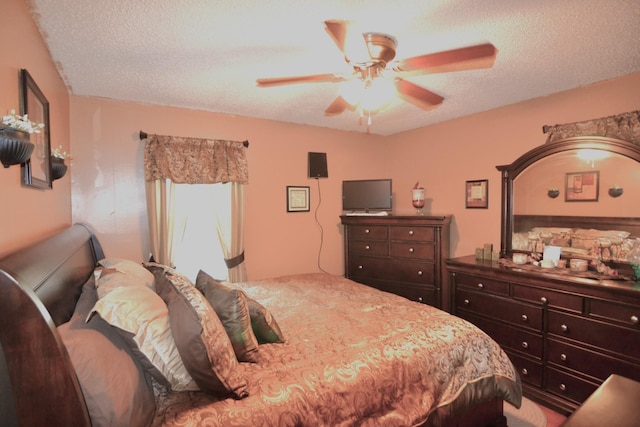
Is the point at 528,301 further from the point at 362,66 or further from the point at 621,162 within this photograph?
the point at 362,66

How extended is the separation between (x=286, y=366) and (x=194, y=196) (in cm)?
229

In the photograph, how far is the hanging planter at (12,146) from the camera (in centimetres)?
109

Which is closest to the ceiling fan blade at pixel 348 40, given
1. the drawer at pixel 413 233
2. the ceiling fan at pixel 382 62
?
the ceiling fan at pixel 382 62

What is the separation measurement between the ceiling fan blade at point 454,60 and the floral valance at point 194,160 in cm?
207

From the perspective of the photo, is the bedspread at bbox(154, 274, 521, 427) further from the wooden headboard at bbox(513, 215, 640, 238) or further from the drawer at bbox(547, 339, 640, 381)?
the wooden headboard at bbox(513, 215, 640, 238)

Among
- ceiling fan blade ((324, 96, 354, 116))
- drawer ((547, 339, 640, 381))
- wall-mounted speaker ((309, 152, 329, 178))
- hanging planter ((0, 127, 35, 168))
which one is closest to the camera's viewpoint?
hanging planter ((0, 127, 35, 168))

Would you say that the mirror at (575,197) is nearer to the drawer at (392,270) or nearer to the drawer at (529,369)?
the drawer at (392,270)

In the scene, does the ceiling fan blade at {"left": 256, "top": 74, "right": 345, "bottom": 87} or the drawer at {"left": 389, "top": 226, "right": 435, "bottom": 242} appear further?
the drawer at {"left": 389, "top": 226, "right": 435, "bottom": 242}

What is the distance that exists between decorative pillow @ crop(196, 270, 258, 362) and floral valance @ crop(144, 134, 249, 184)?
1.86 meters

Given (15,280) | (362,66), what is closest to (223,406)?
(15,280)

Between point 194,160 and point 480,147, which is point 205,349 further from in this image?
point 480,147

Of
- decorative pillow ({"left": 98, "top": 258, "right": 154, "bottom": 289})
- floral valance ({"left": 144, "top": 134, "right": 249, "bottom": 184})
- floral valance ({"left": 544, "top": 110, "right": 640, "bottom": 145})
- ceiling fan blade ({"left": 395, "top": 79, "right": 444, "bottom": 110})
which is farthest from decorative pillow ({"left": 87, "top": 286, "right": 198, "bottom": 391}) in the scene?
floral valance ({"left": 544, "top": 110, "right": 640, "bottom": 145})

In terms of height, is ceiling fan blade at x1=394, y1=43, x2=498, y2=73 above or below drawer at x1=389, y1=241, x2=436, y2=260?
above

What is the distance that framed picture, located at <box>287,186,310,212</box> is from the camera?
3828 millimetres
